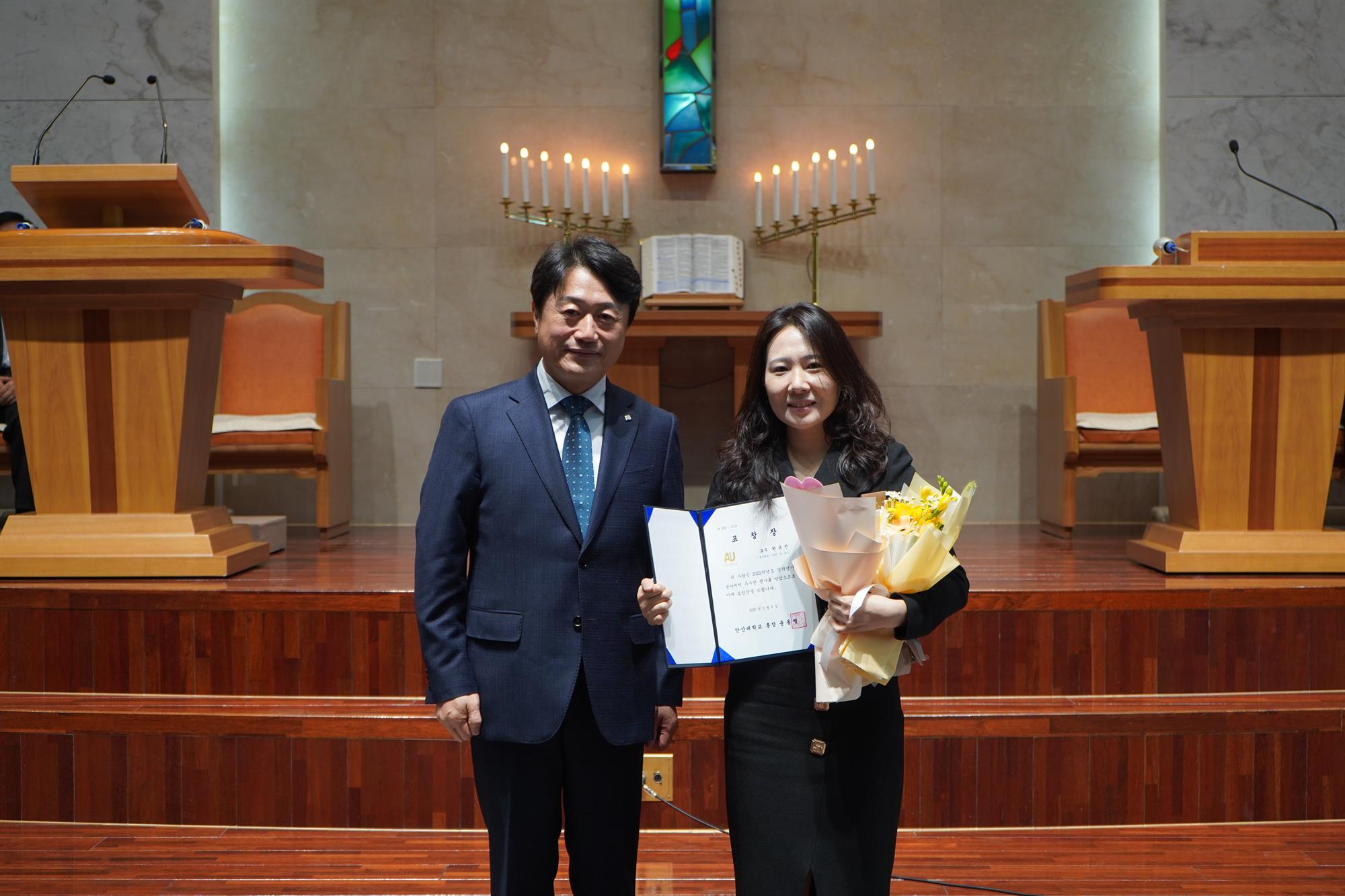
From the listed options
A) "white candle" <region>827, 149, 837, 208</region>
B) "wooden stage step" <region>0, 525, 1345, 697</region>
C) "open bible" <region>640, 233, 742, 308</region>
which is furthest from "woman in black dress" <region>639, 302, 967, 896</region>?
"white candle" <region>827, 149, 837, 208</region>

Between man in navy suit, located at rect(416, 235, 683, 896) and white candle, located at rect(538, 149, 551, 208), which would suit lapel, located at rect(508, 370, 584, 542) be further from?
white candle, located at rect(538, 149, 551, 208)

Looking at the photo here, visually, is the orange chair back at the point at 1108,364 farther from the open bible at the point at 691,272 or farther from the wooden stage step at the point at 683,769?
the wooden stage step at the point at 683,769

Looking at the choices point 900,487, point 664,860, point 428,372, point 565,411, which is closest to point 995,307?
point 428,372

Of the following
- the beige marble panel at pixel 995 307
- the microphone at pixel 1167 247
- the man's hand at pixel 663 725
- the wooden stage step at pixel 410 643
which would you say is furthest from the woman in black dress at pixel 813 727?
the beige marble panel at pixel 995 307

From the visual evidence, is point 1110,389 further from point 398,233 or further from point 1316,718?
point 398,233

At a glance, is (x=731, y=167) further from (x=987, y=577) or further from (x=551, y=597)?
(x=551, y=597)

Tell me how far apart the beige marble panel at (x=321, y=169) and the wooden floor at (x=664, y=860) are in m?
3.39

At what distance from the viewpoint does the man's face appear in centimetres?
170

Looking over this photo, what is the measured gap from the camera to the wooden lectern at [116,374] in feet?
10.7

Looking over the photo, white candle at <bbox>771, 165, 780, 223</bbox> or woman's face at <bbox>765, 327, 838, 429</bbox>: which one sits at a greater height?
white candle at <bbox>771, 165, 780, 223</bbox>

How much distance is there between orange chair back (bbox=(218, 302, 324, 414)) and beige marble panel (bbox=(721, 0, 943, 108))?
2293 mm

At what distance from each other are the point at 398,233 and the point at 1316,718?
14.3 ft

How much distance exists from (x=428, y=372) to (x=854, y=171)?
226cm

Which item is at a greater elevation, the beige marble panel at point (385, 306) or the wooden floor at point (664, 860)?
the beige marble panel at point (385, 306)
